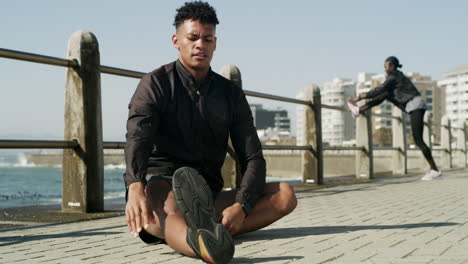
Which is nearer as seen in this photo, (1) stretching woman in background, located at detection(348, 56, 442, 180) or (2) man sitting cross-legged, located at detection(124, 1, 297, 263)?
(2) man sitting cross-legged, located at detection(124, 1, 297, 263)

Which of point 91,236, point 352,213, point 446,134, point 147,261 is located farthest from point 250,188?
point 446,134

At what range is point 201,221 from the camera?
230cm

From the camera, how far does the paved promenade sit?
2.55 m

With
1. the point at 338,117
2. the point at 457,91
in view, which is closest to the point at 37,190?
→ the point at 457,91

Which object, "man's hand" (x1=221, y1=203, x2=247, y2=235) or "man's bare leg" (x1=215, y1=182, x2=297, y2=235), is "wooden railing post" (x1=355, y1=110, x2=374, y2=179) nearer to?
"man's bare leg" (x1=215, y1=182, x2=297, y2=235)

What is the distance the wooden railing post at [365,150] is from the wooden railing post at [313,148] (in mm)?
2075

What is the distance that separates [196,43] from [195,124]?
43 cm

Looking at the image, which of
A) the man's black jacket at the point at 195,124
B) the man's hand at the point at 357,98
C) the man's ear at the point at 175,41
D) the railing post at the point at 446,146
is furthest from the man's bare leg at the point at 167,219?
the railing post at the point at 446,146

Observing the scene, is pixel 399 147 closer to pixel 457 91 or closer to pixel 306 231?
pixel 306 231

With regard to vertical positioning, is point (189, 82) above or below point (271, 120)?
below

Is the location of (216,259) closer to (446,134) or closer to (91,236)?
(91,236)

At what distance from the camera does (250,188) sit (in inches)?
115

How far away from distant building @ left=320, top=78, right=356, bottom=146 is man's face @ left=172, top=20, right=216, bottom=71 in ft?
545

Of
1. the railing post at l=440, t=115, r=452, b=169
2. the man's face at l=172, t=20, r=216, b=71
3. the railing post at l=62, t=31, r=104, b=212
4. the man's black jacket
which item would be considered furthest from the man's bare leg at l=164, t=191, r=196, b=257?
the railing post at l=440, t=115, r=452, b=169
